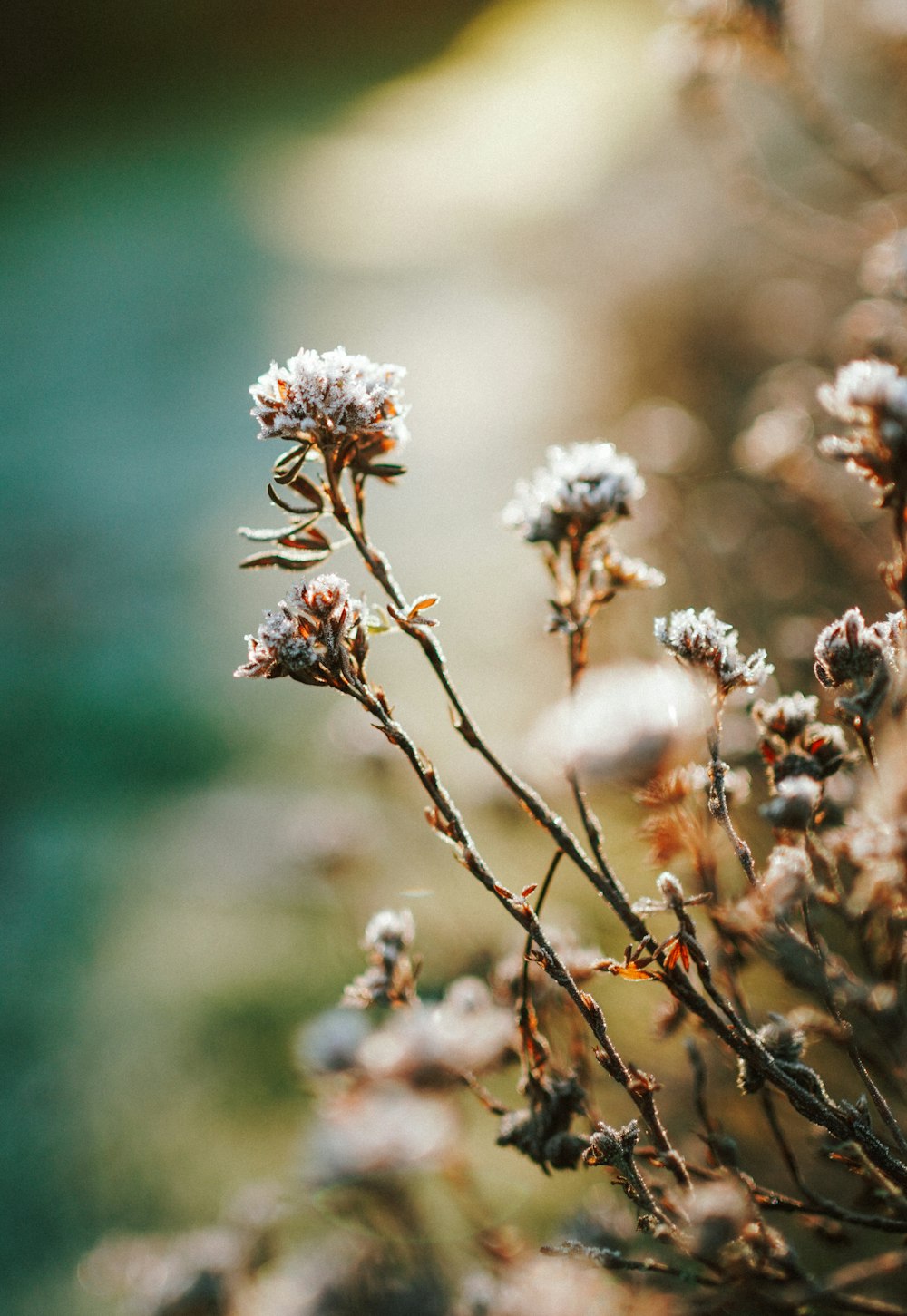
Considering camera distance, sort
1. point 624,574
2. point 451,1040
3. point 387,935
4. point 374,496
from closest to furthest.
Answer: point 624,574 < point 387,935 < point 451,1040 < point 374,496

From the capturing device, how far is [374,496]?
13.0 ft

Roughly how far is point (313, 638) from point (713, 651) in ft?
1.09

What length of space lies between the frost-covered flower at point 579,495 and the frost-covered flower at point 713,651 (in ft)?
0.41

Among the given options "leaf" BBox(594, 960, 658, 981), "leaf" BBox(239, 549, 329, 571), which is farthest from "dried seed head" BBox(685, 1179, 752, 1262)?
"leaf" BBox(239, 549, 329, 571)

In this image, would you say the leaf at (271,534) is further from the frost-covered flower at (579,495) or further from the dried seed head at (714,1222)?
the dried seed head at (714,1222)

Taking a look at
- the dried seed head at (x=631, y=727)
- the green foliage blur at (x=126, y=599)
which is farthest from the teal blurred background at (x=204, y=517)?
the dried seed head at (x=631, y=727)

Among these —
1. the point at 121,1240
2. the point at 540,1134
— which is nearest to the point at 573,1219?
the point at 540,1134

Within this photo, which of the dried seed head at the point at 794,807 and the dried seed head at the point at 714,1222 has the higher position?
the dried seed head at the point at 794,807

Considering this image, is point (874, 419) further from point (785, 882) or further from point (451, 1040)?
point (451, 1040)

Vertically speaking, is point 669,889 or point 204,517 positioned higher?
point 204,517

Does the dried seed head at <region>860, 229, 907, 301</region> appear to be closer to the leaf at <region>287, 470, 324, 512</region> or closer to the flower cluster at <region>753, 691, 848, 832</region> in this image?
the flower cluster at <region>753, 691, 848, 832</region>

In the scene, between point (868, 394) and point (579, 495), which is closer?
point (868, 394)

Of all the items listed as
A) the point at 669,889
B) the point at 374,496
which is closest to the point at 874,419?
the point at 669,889

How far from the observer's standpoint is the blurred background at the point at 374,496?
2.02m
